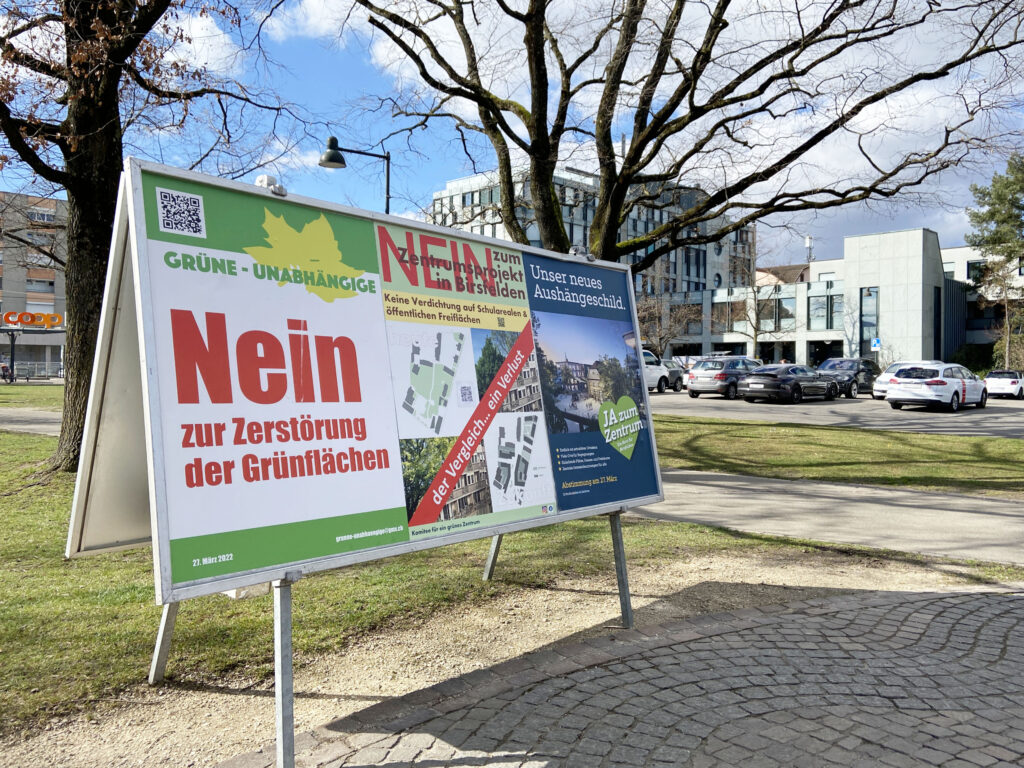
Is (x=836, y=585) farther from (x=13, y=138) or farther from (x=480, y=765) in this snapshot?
(x=13, y=138)

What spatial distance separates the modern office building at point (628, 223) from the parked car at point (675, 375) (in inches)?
223

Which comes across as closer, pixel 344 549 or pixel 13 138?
pixel 344 549

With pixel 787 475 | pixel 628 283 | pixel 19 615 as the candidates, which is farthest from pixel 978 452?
pixel 19 615

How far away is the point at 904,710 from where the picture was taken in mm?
3598

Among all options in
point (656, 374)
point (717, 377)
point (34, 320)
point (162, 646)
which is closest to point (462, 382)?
point (162, 646)

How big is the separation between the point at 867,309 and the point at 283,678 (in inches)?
2632

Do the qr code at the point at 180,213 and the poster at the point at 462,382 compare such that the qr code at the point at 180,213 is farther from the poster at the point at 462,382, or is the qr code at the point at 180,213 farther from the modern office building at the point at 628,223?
the modern office building at the point at 628,223

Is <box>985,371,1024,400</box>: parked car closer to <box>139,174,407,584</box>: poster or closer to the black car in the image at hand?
the black car

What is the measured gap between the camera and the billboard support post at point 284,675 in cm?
289

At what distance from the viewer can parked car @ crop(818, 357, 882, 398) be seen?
1310 inches

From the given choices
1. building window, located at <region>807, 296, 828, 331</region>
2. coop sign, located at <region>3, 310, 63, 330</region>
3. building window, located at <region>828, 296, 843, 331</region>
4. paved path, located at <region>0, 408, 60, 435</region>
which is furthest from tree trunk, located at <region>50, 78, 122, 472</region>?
building window, located at <region>807, 296, 828, 331</region>

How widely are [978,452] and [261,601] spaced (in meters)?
14.2

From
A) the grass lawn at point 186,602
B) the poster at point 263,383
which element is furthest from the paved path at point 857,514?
the poster at point 263,383

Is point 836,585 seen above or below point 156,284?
below
